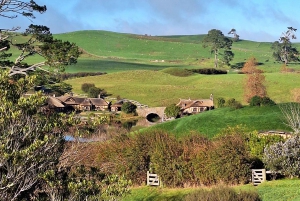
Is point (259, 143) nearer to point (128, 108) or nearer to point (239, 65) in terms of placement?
point (128, 108)

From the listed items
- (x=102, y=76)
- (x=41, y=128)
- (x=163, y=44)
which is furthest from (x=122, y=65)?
(x=41, y=128)

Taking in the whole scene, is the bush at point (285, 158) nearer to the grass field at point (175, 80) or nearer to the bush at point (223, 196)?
the grass field at point (175, 80)

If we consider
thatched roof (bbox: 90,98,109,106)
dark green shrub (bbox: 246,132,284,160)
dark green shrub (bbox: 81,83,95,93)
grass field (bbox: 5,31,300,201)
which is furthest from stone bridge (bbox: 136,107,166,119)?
dark green shrub (bbox: 246,132,284,160)

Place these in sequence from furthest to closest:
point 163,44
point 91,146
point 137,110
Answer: point 163,44, point 137,110, point 91,146

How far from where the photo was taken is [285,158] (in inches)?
1032

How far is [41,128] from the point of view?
448 inches

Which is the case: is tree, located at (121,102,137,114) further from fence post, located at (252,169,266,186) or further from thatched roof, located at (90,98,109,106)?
fence post, located at (252,169,266,186)

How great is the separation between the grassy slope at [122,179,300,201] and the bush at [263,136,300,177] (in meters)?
0.73

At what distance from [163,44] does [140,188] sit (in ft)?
474

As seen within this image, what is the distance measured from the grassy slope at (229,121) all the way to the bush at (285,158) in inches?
612

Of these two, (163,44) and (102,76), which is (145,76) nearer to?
(102,76)

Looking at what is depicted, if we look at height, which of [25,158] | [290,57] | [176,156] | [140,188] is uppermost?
[290,57]

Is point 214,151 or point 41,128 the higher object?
point 41,128

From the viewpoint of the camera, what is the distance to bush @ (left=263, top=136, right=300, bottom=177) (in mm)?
26234
